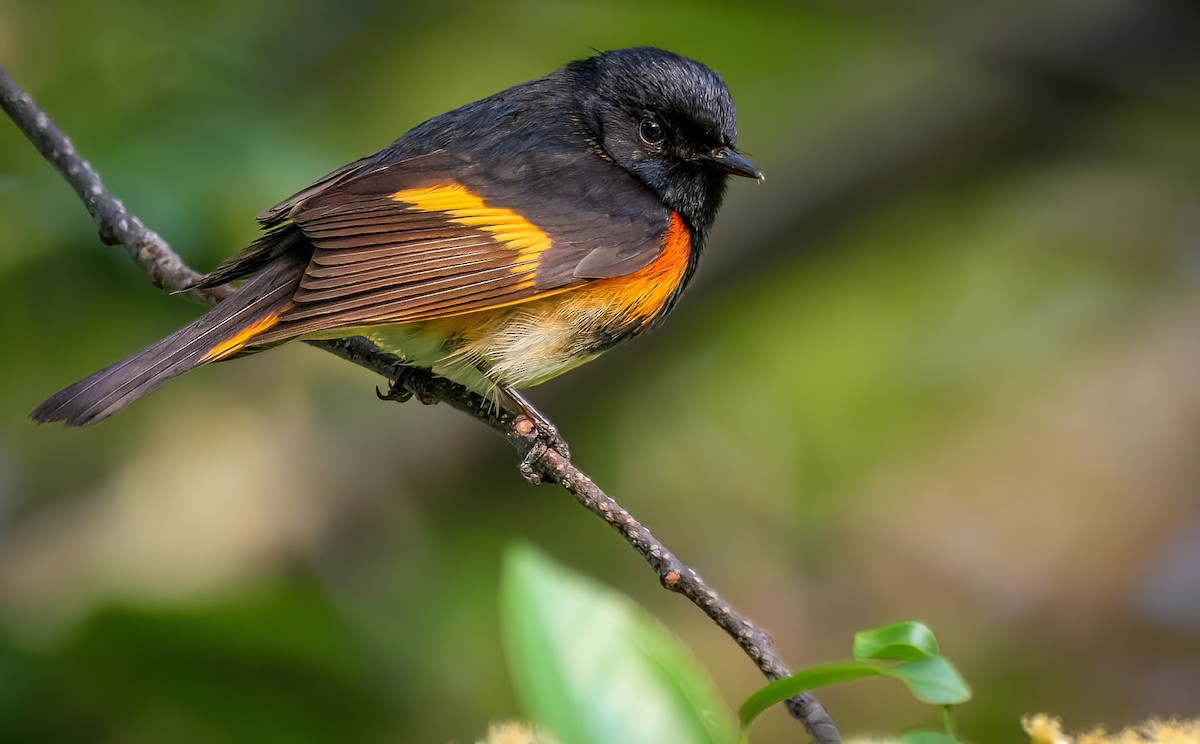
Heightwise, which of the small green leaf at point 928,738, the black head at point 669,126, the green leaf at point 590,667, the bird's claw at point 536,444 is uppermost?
the black head at point 669,126

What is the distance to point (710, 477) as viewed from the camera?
18.2 feet

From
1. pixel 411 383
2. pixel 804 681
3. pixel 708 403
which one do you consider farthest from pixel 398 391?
pixel 708 403

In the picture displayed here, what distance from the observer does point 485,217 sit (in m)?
2.75

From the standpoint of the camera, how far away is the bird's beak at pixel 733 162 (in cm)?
293

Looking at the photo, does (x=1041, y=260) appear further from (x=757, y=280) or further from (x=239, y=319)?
(x=239, y=319)

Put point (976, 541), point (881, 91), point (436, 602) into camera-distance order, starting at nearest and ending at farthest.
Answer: point (436, 602) → point (881, 91) → point (976, 541)

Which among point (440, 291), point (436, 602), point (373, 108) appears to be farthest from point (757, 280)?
point (440, 291)

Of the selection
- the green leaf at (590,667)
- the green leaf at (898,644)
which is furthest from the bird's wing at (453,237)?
the green leaf at (898,644)

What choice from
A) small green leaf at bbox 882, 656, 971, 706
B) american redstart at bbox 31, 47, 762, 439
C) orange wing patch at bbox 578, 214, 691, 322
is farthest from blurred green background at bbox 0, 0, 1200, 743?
small green leaf at bbox 882, 656, 971, 706

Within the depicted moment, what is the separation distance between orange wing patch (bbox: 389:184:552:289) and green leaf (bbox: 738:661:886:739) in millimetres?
1464

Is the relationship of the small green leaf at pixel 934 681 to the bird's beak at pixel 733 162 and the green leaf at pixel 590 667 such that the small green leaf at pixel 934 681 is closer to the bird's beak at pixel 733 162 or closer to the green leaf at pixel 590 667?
the green leaf at pixel 590 667

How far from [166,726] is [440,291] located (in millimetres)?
1216

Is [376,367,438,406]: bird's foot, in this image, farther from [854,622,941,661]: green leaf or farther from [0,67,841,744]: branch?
[854,622,941,661]: green leaf

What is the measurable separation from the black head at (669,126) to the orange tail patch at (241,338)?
41.6 inches
